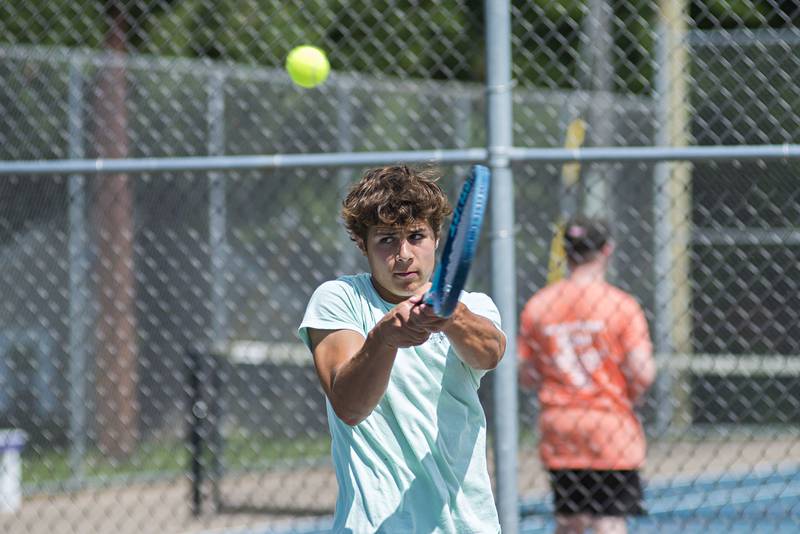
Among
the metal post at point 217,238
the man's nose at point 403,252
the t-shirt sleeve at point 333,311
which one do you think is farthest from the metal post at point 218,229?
the man's nose at point 403,252

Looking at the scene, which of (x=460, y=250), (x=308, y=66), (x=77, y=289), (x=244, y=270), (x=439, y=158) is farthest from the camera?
(x=244, y=270)

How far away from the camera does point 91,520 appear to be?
6.56 meters

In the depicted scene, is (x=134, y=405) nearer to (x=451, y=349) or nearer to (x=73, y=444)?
(x=73, y=444)

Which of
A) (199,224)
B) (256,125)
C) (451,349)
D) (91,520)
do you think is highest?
(256,125)

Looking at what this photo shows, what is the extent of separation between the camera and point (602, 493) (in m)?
4.59

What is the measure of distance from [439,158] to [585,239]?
1.37 metres

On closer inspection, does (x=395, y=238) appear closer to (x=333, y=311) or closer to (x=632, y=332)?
(x=333, y=311)

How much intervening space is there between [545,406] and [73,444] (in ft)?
10.3

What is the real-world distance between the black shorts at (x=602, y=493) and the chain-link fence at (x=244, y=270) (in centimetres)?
112

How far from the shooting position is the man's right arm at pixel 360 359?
2092 millimetres

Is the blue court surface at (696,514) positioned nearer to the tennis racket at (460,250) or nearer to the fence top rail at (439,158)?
the fence top rail at (439,158)

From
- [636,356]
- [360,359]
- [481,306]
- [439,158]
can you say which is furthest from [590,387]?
[360,359]

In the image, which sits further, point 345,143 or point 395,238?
point 345,143

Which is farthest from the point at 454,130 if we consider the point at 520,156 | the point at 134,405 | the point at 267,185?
the point at 520,156
